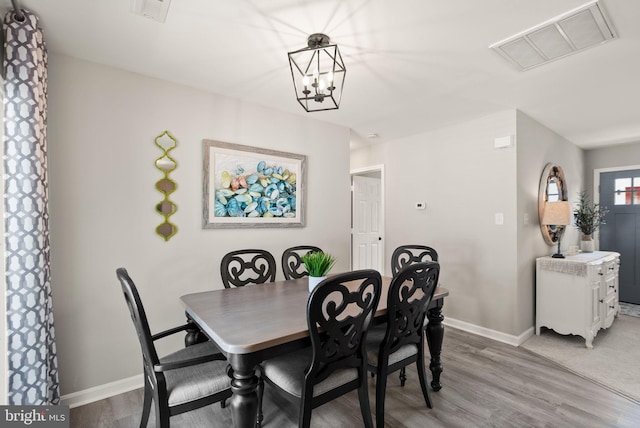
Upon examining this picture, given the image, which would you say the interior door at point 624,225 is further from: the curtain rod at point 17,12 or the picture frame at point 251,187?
the curtain rod at point 17,12

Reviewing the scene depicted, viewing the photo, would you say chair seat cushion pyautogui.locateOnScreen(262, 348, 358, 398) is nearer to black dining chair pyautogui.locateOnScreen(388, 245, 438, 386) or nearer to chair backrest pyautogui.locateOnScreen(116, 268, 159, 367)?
chair backrest pyautogui.locateOnScreen(116, 268, 159, 367)

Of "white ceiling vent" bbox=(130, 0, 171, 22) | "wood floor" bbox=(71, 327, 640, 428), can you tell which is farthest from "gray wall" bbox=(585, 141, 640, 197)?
"white ceiling vent" bbox=(130, 0, 171, 22)

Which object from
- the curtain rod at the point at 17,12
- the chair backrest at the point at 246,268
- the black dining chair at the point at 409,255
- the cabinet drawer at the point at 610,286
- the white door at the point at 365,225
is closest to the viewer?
the curtain rod at the point at 17,12

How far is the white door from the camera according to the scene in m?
5.09

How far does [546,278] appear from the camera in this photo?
3475 mm

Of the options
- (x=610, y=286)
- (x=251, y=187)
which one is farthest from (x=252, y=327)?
(x=610, y=286)

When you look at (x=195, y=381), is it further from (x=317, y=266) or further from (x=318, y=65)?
(x=318, y=65)

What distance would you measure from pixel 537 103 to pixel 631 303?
3786 millimetres

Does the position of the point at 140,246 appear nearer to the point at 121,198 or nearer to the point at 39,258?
the point at 121,198

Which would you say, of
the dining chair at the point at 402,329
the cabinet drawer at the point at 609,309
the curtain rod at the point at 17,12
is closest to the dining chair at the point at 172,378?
the dining chair at the point at 402,329

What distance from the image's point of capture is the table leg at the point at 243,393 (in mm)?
1386

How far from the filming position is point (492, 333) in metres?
3.46

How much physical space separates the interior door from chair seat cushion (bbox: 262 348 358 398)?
5244 millimetres

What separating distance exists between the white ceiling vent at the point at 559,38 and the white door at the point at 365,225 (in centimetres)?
308
